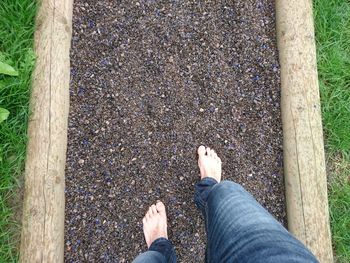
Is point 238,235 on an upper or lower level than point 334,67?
lower

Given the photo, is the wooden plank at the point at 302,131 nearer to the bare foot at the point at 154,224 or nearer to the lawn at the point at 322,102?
the lawn at the point at 322,102

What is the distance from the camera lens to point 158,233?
85.7 inches

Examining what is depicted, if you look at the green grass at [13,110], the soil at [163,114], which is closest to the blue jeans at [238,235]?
the soil at [163,114]

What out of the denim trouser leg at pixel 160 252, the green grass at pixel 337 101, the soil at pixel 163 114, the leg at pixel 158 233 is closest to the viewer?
the denim trouser leg at pixel 160 252

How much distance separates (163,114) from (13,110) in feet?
2.64

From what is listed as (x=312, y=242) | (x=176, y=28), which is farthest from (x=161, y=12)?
(x=312, y=242)

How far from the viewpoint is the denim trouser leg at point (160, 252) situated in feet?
6.61

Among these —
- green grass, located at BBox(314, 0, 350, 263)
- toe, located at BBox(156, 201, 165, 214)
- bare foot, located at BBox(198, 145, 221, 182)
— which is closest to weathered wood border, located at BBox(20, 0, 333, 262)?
green grass, located at BBox(314, 0, 350, 263)

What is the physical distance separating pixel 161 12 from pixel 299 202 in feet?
4.34

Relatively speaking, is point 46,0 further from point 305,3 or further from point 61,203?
point 305,3

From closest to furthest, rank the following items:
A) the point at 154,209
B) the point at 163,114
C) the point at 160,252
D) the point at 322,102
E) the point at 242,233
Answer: the point at 242,233 < the point at 160,252 < the point at 154,209 < the point at 163,114 < the point at 322,102

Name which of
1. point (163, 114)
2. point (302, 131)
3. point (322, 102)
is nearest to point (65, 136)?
point (163, 114)

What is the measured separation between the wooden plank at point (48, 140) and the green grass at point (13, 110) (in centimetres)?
6

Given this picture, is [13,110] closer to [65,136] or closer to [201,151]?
[65,136]
